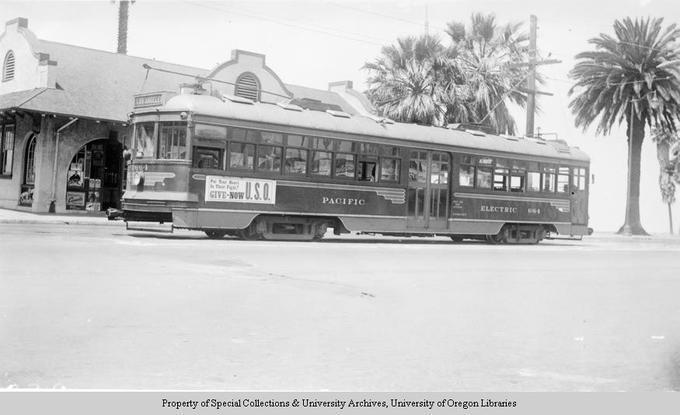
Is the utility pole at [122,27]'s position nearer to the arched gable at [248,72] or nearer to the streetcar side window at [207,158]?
the arched gable at [248,72]

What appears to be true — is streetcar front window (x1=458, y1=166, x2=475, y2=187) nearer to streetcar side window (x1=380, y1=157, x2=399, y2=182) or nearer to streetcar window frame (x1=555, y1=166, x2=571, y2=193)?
streetcar side window (x1=380, y1=157, x2=399, y2=182)

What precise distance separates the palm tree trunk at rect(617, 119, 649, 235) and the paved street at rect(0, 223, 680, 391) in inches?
728

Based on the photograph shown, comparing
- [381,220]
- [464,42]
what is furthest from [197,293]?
[464,42]

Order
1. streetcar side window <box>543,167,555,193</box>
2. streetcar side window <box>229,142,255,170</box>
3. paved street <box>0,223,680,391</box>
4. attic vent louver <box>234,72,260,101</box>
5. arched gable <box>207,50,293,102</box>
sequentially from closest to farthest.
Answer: paved street <box>0,223,680,391</box>, streetcar side window <box>229,142,255,170</box>, streetcar side window <box>543,167,555,193</box>, arched gable <box>207,50,293,102</box>, attic vent louver <box>234,72,260,101</box>

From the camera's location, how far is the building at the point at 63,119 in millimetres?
26109

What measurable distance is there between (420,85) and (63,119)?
13.1 m

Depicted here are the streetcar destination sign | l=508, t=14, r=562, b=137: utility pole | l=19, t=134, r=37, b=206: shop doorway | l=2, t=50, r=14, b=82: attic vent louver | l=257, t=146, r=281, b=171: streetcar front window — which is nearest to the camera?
the streetcar destination sign

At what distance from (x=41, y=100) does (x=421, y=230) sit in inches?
516

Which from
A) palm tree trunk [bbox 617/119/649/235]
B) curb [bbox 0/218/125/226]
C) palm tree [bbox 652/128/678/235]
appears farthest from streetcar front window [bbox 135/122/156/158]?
palm tree [bbox 652/128/678/235]

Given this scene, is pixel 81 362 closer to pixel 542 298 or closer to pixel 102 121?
pixel 542 298

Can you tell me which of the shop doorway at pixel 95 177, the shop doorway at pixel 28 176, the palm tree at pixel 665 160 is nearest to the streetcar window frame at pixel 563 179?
the palm tree at pixel 665 160

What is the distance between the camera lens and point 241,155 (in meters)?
18.2

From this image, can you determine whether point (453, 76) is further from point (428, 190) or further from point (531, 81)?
point (428, 190)

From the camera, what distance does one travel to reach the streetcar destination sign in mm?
17594
